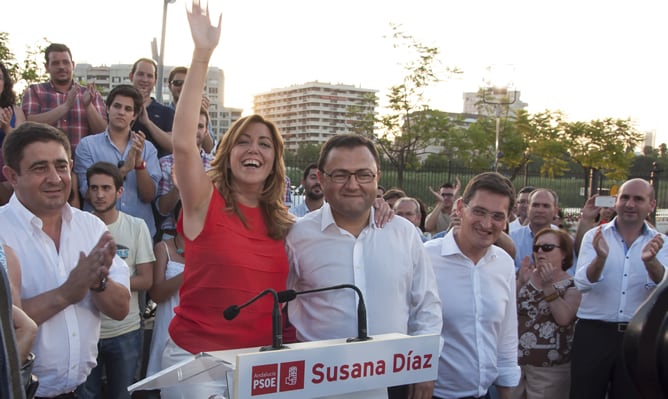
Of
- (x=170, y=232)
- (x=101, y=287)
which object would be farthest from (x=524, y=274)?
(x=101, y=287)

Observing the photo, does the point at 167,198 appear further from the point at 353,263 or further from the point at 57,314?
the point at 353,263

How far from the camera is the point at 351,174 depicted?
2.81 meters

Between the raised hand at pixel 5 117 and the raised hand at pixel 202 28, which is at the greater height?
the raised hand at pixel 202 28

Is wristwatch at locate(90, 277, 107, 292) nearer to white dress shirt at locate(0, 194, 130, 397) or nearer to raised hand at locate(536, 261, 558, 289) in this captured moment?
white dress shirt at locate(0, 194, 130, 397)

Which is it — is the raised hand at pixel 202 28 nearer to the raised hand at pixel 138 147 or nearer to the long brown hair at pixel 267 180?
the long brown hair at pixel 267 180

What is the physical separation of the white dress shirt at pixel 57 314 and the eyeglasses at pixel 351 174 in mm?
1291

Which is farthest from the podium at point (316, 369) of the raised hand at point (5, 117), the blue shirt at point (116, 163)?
the raised hand at point (5, 117)

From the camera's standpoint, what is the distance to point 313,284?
2859 millimetres

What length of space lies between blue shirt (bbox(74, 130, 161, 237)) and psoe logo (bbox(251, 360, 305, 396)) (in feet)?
13.4

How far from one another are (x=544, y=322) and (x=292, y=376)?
3635 millimetres

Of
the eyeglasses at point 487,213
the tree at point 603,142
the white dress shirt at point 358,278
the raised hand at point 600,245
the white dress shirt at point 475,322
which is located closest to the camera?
the white dress shirt at point 358,278

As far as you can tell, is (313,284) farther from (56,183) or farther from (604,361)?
(604,361)

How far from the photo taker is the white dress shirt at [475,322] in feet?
10.7

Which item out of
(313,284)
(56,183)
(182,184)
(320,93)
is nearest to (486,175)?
(313,284)
